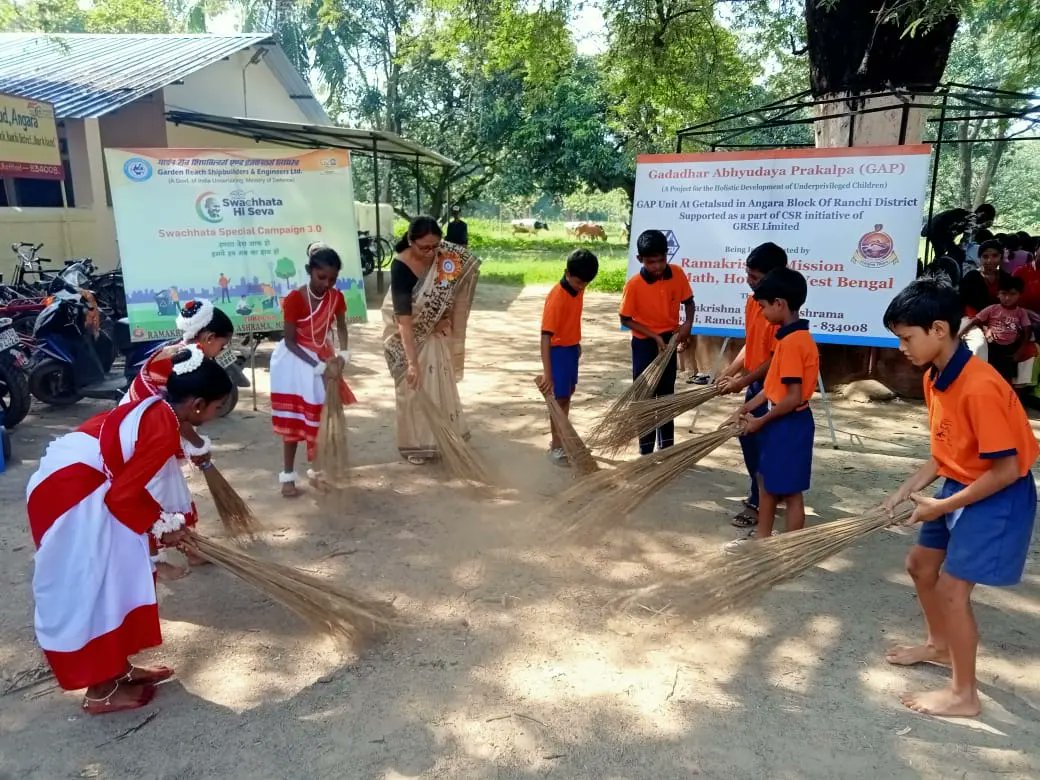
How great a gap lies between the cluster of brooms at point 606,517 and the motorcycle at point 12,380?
2.44 m

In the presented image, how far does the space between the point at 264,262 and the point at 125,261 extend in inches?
37.6

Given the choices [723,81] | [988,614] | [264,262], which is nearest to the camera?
[988,614]

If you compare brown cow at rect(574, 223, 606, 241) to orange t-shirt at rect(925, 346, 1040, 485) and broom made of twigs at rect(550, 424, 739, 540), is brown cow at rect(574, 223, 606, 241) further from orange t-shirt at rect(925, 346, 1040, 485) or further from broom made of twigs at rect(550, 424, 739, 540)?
orange t-shirt at rect(925, 346, 1040, 485)

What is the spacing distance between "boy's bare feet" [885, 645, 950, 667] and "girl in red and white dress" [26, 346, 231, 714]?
2320 mm

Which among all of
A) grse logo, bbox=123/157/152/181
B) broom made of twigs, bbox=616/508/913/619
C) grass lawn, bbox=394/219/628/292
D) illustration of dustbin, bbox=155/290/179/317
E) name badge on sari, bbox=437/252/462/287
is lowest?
broom made of twigs, bbox=616/508/913/619

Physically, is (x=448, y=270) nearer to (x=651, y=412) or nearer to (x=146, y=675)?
(x=651, y=412)

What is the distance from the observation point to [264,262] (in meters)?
5.96

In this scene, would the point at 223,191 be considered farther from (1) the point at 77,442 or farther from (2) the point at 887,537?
(2) the point at 887,537

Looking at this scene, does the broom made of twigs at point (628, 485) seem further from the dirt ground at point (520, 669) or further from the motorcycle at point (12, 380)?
the motorcycle at point (12, 380)

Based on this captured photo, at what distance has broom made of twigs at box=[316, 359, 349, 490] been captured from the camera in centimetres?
399

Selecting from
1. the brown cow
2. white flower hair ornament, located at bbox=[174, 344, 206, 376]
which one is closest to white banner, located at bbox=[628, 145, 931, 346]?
white flower hair ornament, located at bbox=[174, 344, 206, 376]

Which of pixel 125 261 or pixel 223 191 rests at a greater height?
pixel 223 191

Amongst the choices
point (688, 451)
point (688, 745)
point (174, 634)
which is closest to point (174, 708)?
point (174, 634)

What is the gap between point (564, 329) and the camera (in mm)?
4367
